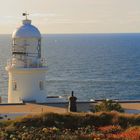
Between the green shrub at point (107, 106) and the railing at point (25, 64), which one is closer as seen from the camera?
the green shrub at point (107, 106)

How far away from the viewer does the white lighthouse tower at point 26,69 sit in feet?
104

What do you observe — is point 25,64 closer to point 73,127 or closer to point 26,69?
point 26,69

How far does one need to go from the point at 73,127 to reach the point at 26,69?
1267 cm

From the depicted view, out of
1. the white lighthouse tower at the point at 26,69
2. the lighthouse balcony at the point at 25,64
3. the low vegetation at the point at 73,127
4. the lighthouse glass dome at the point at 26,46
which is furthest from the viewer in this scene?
the lighthouse glass dome at the point at 26,46

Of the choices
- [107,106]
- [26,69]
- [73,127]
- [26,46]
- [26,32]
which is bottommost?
[73,127]

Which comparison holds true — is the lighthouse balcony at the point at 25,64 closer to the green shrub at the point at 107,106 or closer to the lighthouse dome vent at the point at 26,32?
the lighthouse dome vent at the point at 26,32

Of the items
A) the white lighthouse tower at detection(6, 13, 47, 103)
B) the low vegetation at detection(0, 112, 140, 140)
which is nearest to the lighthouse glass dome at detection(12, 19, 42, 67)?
the white lighthouse tower at detection(6, 13, 47, 103)

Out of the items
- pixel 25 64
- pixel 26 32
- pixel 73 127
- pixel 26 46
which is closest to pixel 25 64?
pixel 25 64

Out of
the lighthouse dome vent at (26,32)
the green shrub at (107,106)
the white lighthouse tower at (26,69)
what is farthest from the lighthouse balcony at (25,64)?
the green shrub at (107,106)

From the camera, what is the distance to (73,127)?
1944 cm

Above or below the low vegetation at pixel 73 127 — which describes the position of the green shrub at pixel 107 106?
above

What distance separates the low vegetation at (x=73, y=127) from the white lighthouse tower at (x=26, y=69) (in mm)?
11763

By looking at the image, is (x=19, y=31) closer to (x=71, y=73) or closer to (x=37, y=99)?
(x=37, y=99)

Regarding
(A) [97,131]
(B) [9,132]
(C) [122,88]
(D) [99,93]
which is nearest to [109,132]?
(A) [97,131]
